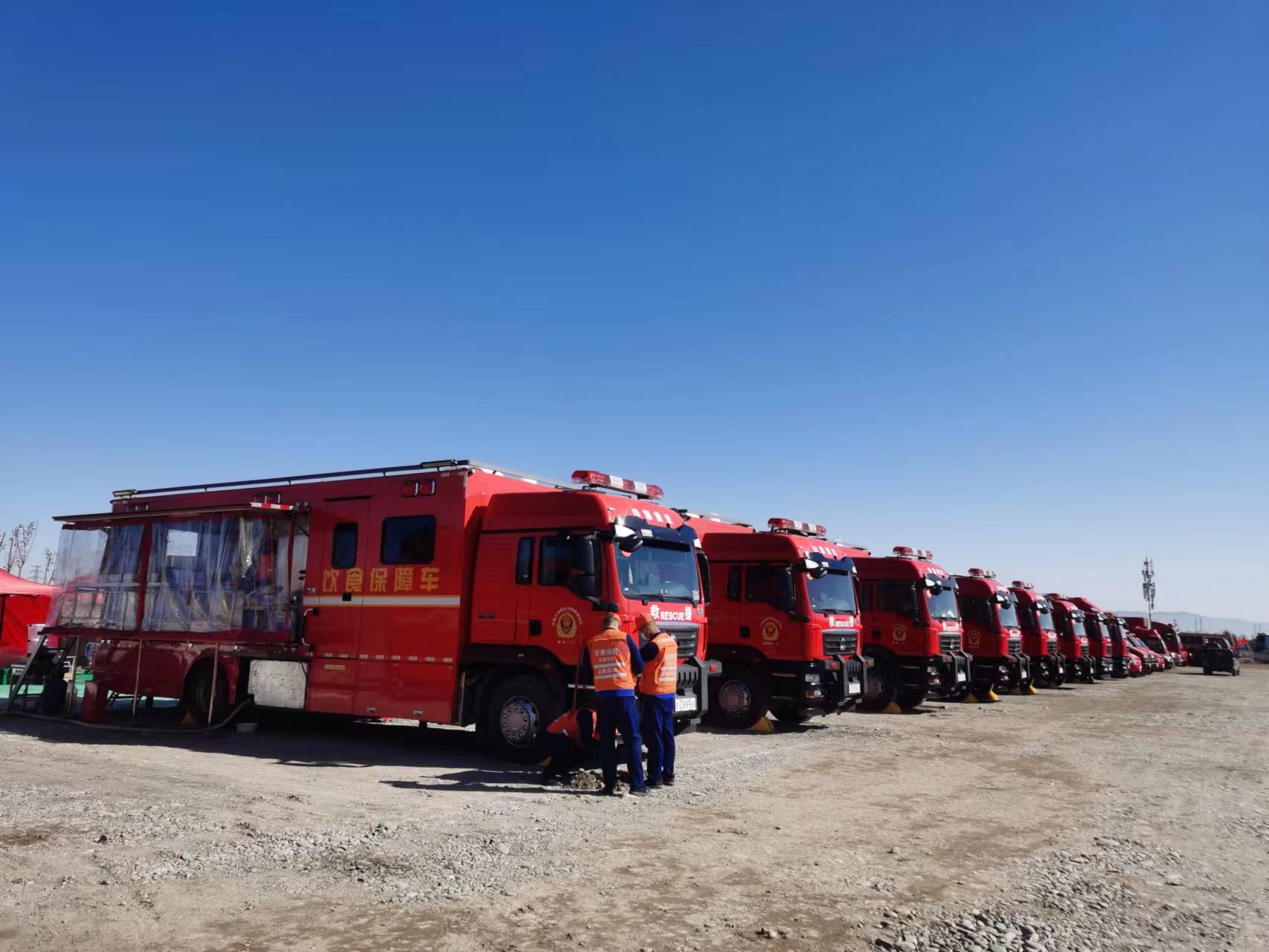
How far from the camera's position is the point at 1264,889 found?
576 cm

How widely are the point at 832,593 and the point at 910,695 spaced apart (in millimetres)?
4283

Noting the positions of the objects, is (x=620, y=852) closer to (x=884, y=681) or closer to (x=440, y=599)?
(x=440, y=599)

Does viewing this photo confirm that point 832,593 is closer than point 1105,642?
Yes

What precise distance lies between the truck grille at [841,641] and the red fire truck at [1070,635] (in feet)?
45.1

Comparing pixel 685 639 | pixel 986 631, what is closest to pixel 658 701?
pixel 685 639

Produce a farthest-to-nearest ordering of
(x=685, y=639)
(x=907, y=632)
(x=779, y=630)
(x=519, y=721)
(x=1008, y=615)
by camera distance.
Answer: (x=1008, y=615)
(x=907, y=632)
(x=779, y=630)
(x=685, y=639)
(x=519, y=721)

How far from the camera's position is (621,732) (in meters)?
8.50

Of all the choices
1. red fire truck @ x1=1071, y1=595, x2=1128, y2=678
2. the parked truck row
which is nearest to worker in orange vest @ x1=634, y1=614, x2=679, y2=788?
the parked truck row

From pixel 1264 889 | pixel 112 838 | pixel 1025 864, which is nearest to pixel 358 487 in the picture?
pixel 112 838

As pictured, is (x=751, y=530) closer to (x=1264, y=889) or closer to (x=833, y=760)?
(x=833, y=760)

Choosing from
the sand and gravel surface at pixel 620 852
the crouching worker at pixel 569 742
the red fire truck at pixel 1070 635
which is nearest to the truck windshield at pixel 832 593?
the sand and gravel surface at pixel 620 852

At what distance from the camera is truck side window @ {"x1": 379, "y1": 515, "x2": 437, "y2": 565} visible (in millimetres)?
10867

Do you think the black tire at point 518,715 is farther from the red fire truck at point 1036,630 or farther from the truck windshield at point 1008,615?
the red fire truck at point 1036,630

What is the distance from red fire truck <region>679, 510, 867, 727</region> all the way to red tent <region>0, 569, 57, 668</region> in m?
14.2
